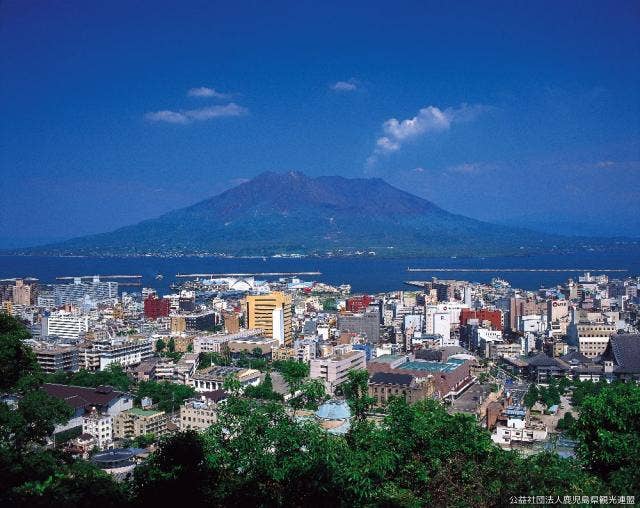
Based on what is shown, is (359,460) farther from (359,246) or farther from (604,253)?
(604,253)

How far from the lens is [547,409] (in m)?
10.6

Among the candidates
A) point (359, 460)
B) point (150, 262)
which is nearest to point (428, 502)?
point (359, 460)

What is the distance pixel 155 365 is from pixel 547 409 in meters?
7.98

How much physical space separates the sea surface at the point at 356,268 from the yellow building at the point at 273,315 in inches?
508

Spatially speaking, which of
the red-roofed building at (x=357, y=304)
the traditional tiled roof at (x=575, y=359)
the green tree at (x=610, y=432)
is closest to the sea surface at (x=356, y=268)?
the red-roofed building at (x=357, y=304)

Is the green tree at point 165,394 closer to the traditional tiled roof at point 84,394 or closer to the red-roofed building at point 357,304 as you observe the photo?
the traditional tiled roof at point 84,394

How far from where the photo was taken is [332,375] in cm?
1224

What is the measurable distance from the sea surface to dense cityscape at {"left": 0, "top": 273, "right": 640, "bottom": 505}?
1047cm

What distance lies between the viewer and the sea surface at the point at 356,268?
122 feet

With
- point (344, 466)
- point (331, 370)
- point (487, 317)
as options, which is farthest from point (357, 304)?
point (344, 466)

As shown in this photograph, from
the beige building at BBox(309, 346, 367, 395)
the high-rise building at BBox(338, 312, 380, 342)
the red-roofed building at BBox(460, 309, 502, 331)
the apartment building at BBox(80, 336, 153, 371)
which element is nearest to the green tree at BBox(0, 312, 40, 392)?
the beige building at BBox(309, 346, 367, 395)

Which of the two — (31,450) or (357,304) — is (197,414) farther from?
(357,304)

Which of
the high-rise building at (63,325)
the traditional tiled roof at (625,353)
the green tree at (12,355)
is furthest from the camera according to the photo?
the high-rise building at (63,325)

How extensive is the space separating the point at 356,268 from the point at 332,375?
34.9 metres
